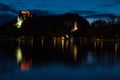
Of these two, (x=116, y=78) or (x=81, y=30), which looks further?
(x=81, y=30)

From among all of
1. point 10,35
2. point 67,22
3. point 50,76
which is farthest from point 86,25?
point 50,76

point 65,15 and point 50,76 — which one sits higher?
point 65,15

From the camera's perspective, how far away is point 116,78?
14188 millimetres

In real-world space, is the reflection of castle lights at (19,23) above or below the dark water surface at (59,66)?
above

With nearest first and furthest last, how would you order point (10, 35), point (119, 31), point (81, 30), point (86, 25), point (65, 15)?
point (119, 31) < point (10, 35) < point (81, 30) < point (86, 25) < point (65, 15)

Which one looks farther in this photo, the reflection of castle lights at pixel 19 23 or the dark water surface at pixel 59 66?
the reflection of castle lights at pixel 19 23

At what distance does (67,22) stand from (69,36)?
84.7 feet

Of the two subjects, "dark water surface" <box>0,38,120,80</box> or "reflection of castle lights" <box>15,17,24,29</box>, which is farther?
"reflection of castle lights" <box>15,17,24,29</box>

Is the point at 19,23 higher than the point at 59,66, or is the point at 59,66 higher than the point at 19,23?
the point at 19,23

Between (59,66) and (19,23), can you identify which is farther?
(19,23)

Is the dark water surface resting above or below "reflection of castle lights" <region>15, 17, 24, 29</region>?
below

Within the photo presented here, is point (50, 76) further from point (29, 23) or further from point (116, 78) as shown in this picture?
point (29, 23)

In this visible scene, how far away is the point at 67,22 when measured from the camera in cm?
18575

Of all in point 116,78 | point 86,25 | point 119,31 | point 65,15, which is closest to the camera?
point 116,78
